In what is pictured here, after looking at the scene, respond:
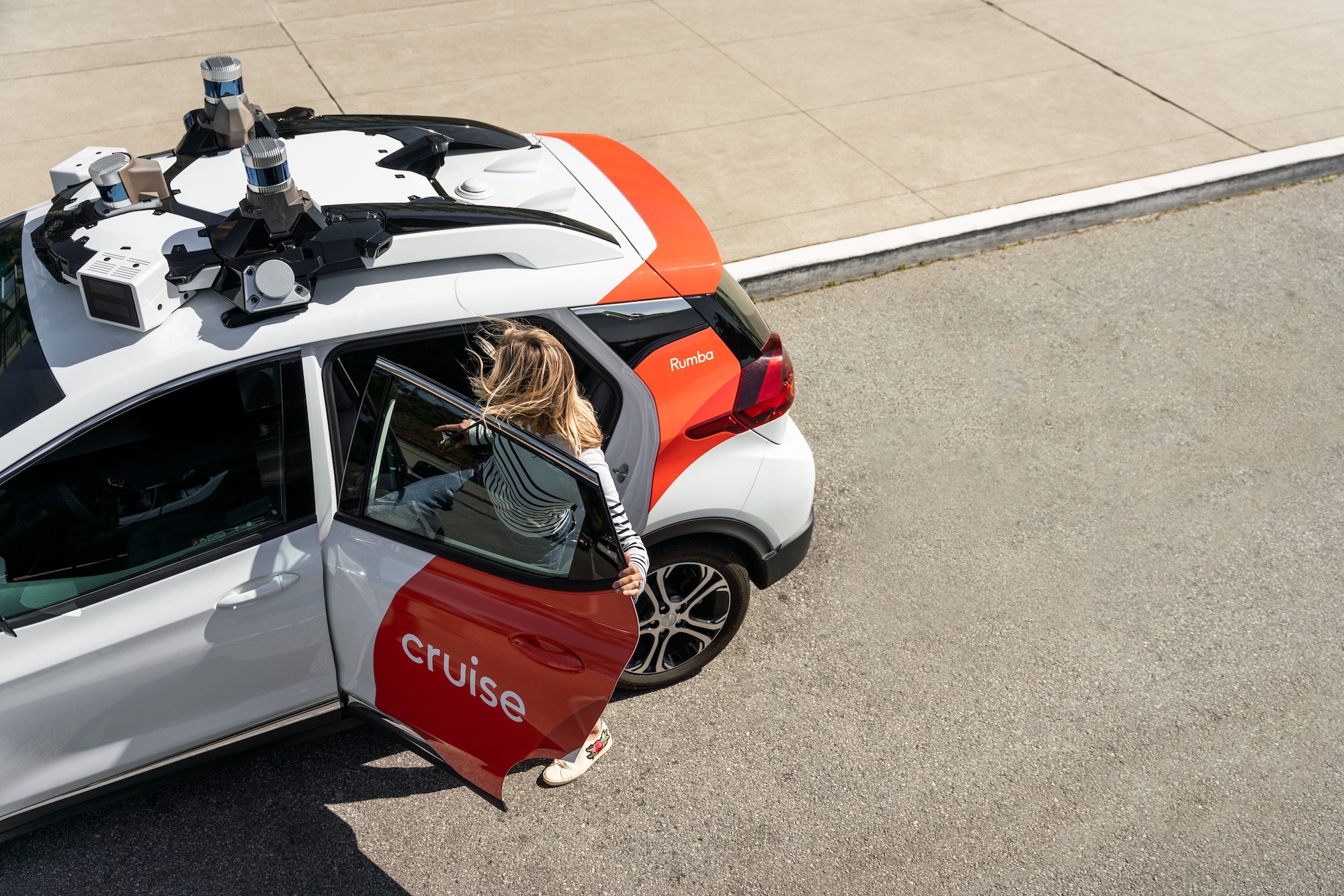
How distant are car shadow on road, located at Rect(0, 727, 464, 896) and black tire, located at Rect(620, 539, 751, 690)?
87 centimetres

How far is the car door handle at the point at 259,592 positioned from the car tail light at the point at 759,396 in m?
1.38

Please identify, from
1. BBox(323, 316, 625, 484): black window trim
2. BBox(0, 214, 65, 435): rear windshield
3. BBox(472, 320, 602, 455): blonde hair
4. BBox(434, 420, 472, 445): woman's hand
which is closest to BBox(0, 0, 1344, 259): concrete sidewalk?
BBox(323, 316, 625, 484): black window trim

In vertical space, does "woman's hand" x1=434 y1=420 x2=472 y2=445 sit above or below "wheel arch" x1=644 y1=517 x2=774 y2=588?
above

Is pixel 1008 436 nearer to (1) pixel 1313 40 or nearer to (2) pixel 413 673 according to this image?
(2) pixel 413 673

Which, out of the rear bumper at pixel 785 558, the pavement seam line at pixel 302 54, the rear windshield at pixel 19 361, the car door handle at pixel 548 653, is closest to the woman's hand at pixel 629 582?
the car door handle at pixel 548 653

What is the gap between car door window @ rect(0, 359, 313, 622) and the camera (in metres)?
2.99

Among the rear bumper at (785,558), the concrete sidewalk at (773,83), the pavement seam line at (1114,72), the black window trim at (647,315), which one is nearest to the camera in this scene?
the black window trim at (647,315)

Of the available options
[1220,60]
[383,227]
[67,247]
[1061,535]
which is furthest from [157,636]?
[1220,60]

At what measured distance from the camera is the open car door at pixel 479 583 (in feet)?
9.75

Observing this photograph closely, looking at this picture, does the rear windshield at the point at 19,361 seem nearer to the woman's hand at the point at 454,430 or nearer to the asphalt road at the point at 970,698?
the woman's hand at the point at 454,430

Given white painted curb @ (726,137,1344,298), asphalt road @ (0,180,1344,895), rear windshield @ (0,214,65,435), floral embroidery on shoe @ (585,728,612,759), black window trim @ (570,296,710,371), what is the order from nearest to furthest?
rear windshield @ (0,214,65,435), black window trim @ (570,296,710,371), asphalt road @ (0,180,1344,895), floral embroidery on shoe @ (585,728,612,759), white painted curb @ (726,137,1344,298)

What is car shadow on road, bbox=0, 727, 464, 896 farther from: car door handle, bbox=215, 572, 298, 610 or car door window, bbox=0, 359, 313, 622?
car door window, bbox=0, 359, 313, 622

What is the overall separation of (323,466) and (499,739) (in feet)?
3.14

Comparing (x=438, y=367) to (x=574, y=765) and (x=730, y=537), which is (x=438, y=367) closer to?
(x=730, y=537)
